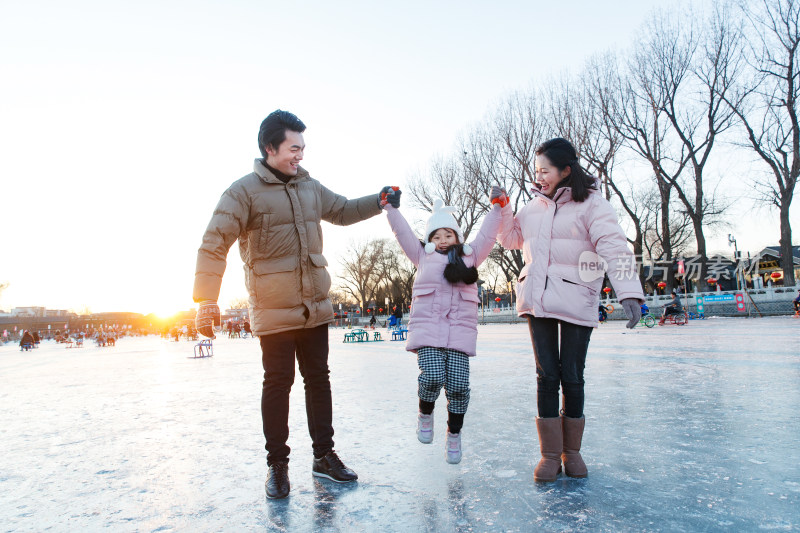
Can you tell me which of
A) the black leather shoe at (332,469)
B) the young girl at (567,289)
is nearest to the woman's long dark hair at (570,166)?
the young girl at (567,289)

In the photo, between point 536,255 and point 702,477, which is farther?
point 536,255

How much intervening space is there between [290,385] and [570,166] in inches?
69.2

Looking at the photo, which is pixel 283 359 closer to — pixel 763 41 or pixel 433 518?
pixel 433 518

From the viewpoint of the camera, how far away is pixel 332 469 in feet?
8.00

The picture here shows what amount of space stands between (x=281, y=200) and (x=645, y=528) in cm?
201

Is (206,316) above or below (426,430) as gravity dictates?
above

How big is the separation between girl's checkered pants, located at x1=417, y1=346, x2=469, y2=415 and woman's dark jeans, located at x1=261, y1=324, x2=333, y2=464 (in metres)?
0.49

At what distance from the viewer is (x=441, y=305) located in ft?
8.55

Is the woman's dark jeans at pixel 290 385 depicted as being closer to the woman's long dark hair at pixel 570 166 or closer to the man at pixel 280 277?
the man at pixel 280 277

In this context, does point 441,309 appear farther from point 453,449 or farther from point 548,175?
point 548,175

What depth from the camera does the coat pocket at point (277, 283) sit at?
247 centimetres

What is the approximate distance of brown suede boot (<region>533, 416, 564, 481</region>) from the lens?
231 cm

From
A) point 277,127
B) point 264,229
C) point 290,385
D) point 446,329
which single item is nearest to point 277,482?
point 290,385

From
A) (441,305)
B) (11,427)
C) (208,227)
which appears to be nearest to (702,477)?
(441,305)
